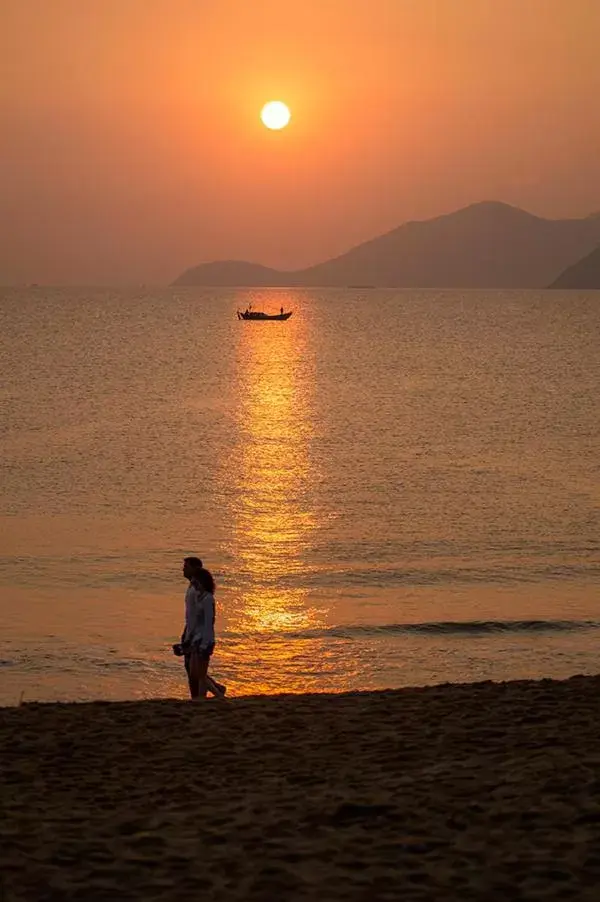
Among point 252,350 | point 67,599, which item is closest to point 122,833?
point 67,599

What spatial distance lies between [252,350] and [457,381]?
4984 centimetres

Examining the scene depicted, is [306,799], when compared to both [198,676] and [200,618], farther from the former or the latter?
[198,676]

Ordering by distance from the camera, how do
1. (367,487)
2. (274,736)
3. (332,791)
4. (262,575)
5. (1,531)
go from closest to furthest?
(332,791)
(274,736)
(262,575)
(1,531)
(367,487)

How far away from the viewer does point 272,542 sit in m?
33.6

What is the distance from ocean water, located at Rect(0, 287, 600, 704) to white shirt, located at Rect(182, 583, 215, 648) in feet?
14.8

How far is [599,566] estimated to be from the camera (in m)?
30.1

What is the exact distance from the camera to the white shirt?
1554cm

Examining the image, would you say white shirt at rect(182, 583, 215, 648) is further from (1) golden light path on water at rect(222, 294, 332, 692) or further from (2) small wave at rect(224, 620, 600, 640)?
(2) small wave at rect(224, 620, 600, 640)

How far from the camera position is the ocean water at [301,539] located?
22.1m

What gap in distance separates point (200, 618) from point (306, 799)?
537 centimetres

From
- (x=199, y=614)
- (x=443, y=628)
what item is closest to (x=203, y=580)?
(x=199, y=614)

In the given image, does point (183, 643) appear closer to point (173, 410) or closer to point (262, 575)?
point (262, 575)

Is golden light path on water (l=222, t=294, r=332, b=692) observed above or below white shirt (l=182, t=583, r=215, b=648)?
above

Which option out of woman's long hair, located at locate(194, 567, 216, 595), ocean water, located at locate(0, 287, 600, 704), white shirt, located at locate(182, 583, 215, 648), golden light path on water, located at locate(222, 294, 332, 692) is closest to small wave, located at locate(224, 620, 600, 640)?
ocean water, located at locate(0, 287, 600, 704)
